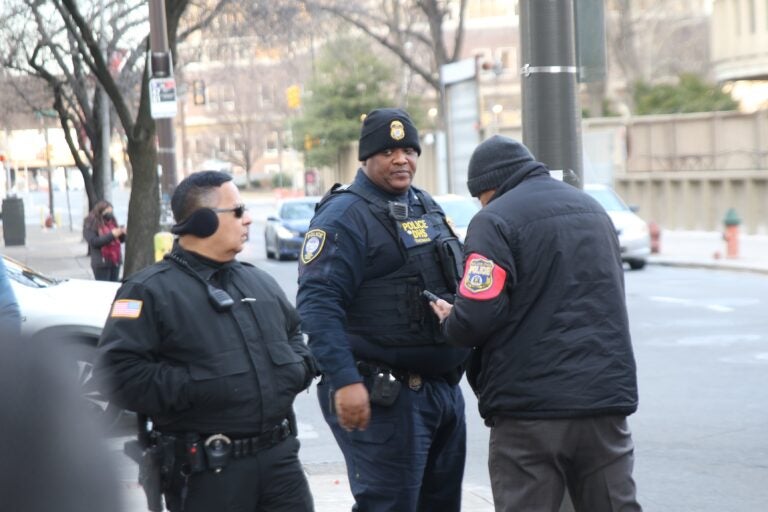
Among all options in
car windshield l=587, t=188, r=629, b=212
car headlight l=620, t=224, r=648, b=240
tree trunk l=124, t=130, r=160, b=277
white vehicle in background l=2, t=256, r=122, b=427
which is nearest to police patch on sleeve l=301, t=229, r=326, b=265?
white vehicle in background l=2, t=256, r=122, b=427

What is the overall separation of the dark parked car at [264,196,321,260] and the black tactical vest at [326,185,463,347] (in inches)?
949

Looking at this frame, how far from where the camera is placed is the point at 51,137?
72.4 meters

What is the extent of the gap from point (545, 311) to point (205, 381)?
1.19 meters

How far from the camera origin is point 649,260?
26.9 metres

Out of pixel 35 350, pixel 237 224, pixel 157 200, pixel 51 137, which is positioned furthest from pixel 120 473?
pixel 51 137

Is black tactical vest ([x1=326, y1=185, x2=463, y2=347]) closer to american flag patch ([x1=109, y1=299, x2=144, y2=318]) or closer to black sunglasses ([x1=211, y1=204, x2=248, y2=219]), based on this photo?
black sunglasses ([x1=211, y1=204, x2=248, y2=219])

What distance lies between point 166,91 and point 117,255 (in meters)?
2.94

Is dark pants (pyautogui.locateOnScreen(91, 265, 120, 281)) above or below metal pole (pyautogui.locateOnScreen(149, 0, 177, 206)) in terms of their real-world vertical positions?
below

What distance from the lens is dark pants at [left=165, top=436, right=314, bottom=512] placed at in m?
4.37

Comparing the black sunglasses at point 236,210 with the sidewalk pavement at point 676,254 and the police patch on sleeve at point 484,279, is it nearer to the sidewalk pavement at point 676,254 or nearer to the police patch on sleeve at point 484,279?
the police patch on sleeve at point 484,279

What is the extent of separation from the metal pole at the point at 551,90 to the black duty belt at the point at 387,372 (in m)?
1.36

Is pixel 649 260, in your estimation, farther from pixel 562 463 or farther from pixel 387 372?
pixel 562 463

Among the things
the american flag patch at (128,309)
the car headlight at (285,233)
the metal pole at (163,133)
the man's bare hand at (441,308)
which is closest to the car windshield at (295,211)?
the car headlight at (285,233)

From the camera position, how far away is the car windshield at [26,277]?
10.3 metres
